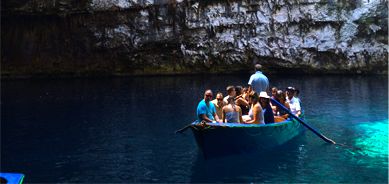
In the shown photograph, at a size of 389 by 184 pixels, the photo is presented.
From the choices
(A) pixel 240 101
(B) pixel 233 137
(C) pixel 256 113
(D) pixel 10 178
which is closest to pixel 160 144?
(A) pixel 240 101

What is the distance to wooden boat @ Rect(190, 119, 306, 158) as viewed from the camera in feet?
38.9

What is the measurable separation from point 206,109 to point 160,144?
11.4 feet

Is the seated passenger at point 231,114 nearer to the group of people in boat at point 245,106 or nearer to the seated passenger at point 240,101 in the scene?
the group of people in boat at point 245,106

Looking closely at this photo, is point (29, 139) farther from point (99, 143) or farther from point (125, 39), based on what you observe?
point (125, 39)

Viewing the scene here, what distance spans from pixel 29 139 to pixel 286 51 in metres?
32.4

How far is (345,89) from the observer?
3039 centimetres

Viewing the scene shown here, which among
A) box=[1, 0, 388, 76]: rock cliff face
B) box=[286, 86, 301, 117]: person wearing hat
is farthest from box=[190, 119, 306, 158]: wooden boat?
box=[1, 0, 388, 76]: rock cliff face

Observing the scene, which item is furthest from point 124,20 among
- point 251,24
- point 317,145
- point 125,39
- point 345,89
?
point 317,145

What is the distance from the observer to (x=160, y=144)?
15.4 metres

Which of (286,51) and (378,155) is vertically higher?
(286,51)

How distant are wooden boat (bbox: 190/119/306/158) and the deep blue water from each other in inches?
12.6

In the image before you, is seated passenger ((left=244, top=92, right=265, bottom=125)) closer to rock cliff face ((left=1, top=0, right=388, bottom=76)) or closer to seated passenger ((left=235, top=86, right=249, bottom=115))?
seated passenger ((left=235, top=86, right=249, bottom=115))

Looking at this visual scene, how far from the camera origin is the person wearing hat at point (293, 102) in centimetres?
1568

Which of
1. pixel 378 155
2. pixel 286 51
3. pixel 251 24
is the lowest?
pixel 378 155
